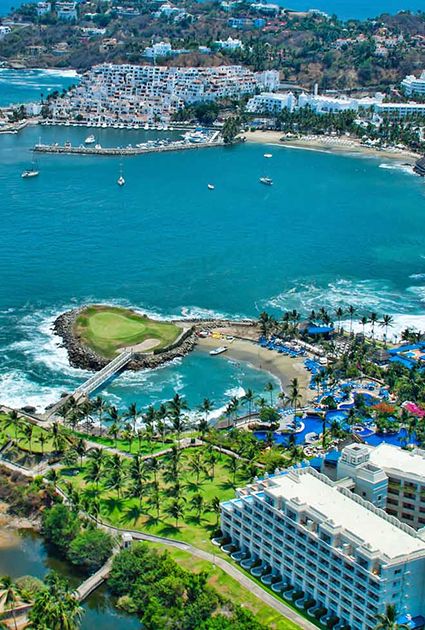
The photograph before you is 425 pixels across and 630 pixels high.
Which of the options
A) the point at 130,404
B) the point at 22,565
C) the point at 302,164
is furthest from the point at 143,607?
the point at 302,164

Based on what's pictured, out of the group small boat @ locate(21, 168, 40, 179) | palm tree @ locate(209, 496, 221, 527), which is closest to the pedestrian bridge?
palm tree @ locate(209, 496, 221, 527)

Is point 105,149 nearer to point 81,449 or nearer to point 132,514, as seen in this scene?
point 81,449

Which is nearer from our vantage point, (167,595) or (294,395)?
(167,595)

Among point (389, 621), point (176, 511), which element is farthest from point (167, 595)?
point (389, 621)

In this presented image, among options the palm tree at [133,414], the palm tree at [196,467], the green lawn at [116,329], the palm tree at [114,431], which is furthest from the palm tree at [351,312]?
the palm tree at [196,467]

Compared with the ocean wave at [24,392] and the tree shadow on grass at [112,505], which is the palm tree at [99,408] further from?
the tree shadow on grass at [112,505]

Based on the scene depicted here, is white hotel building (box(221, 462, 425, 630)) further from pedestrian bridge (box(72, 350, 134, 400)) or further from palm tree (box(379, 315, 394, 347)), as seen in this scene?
palm tree (box(379, 315, 394, 347))
